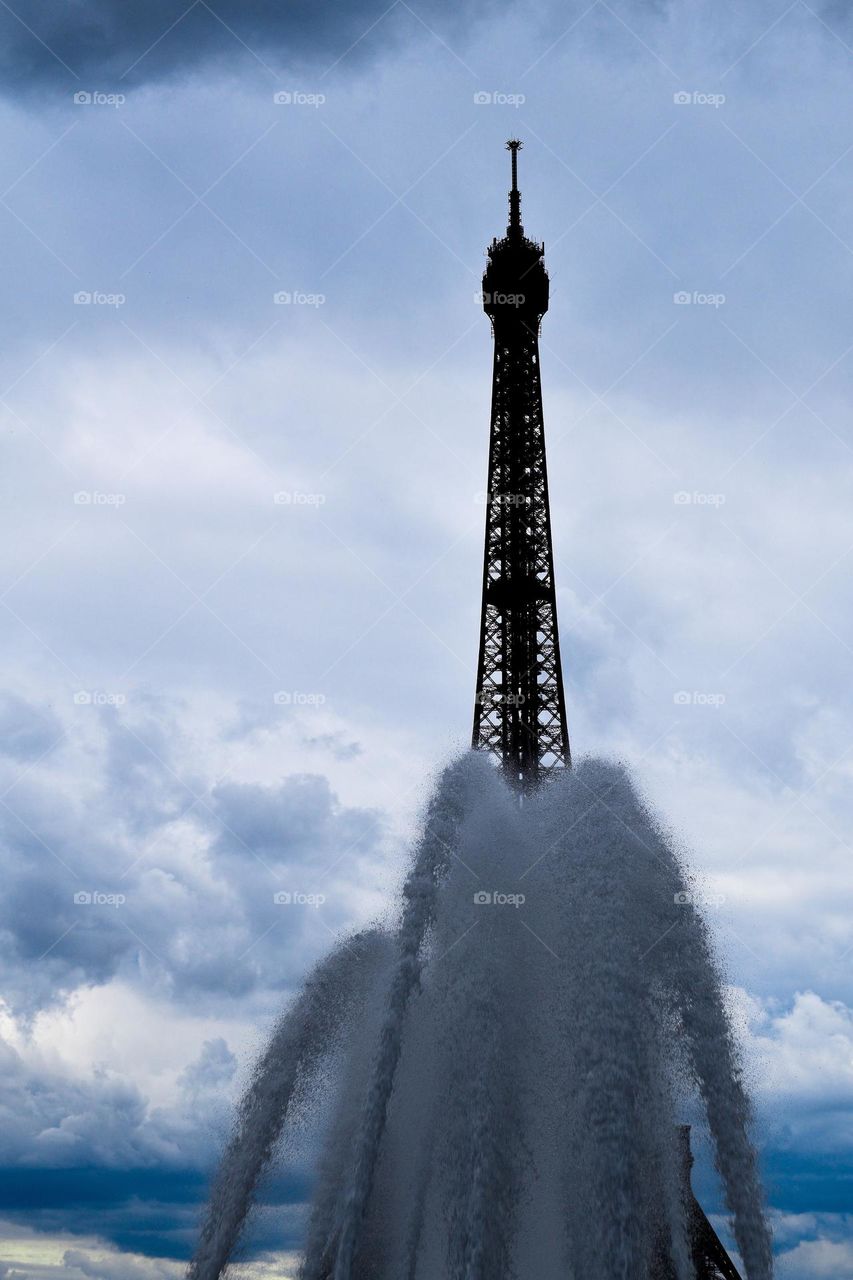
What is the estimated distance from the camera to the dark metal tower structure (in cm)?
5791

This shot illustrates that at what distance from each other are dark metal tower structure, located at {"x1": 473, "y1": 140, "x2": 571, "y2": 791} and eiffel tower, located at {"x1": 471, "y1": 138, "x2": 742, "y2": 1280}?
0.05m

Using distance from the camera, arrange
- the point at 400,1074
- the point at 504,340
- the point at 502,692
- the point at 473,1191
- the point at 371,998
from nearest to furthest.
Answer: the point at 473,1191, the point at 400,1074, the point at 371,998, the point at 502,692, the point at 504,340

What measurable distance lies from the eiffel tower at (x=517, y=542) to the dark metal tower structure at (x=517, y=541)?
0.17 ft

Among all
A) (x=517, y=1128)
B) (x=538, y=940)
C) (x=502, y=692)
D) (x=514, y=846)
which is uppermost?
(x=502, y=692)

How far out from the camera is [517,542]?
6156cm

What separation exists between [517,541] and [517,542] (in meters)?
0.06

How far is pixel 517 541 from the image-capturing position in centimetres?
6159

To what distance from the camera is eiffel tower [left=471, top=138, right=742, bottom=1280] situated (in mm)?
57875

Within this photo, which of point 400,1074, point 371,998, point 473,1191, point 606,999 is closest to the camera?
point 473,1191

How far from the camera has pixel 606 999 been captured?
25031 millimetres

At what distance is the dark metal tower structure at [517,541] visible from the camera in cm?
5791

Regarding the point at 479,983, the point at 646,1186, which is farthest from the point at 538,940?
the point at 646,1186

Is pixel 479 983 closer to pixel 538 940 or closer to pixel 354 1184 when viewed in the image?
pixel 538 940

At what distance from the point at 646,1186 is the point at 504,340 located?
50.4 m
